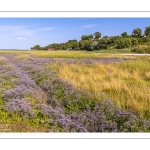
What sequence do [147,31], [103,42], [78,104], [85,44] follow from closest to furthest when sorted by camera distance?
1. [78,104]
2. [147,31]
3. [103,42]
4. [85,44]

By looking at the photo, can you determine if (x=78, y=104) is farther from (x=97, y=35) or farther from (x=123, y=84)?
(x=97, y=35)

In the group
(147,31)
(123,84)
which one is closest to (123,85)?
(123,84)

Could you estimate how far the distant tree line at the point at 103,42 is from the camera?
6.98 meters

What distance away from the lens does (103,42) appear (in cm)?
746

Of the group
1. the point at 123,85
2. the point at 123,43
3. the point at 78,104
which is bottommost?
the point at 78,104

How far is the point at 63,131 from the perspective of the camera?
432 centimetres

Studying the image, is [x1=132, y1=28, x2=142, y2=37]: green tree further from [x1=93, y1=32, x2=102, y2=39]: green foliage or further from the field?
the field

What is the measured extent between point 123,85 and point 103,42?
206cm

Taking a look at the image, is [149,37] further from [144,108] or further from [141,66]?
[144,108]

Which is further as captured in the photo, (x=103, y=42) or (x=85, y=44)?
(x=85, y=44)

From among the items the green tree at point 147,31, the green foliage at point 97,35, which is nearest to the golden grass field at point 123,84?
the green tree at point 147,31

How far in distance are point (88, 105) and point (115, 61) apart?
578 cm

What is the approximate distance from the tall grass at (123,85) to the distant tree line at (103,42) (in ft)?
3.30

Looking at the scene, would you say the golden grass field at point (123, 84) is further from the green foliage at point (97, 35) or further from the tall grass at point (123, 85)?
the green foliage at point (97, 35)
